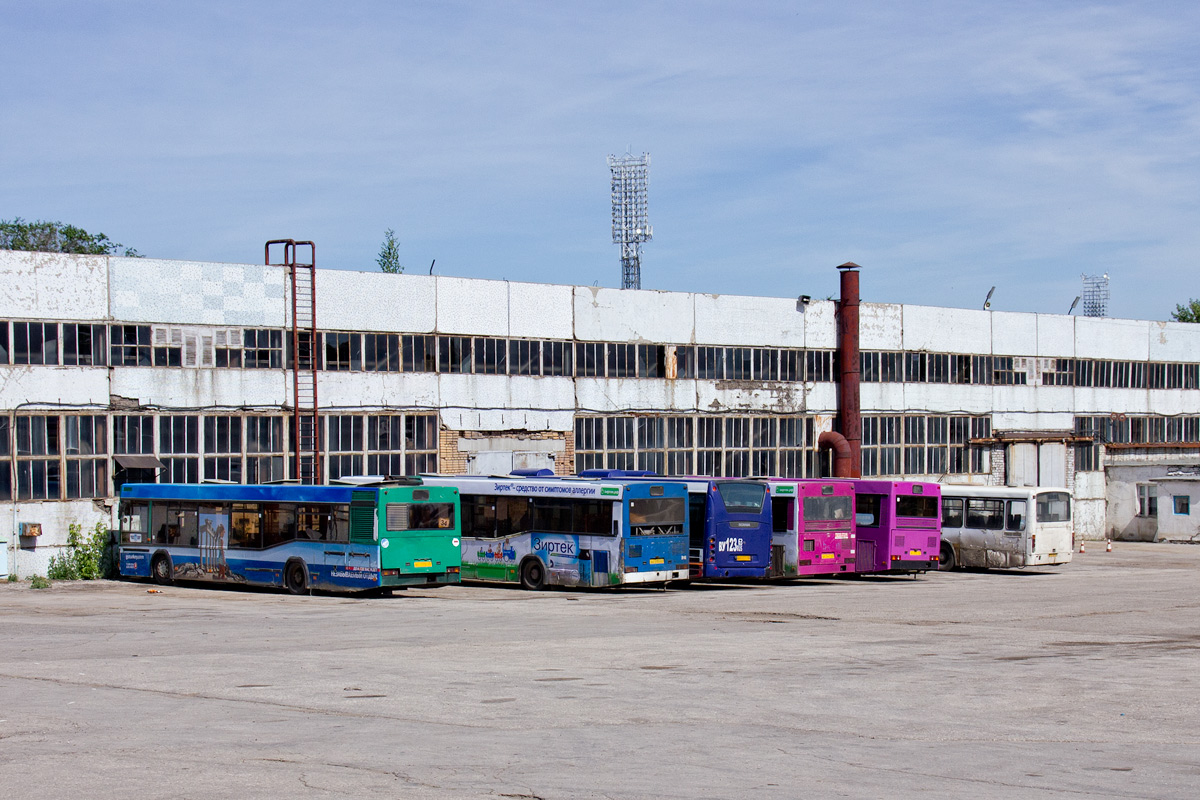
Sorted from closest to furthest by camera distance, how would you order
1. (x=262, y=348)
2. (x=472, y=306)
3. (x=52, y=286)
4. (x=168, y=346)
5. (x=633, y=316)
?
1. (x=52, y=286)
2. (x=168, y=346)
3. (x=262, y=348)
4. (x=472, y=306)
5. (x=633, y=316)

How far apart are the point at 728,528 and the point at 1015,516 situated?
11.5m

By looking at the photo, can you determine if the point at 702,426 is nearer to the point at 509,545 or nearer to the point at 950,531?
the point at 950,531

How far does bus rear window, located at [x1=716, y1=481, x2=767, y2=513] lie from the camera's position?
113 ft

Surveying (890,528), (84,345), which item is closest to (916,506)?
(890,528)

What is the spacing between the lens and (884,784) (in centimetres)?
1075

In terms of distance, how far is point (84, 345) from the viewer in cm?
3634

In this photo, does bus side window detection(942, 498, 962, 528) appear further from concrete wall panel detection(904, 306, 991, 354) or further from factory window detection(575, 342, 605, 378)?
concrete wall panel detection(904, 306, 991, 354)

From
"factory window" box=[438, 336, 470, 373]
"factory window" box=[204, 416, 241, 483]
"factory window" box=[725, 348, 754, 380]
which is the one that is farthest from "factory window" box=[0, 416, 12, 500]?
"factory window" box=[725, 348, 754, 380]

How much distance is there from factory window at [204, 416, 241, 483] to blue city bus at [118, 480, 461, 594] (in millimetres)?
3567

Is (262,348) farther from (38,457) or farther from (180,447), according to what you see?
(38,457)

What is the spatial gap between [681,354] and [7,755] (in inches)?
1549

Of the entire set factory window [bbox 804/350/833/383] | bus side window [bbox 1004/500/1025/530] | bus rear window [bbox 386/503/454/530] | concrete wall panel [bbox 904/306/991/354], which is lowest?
bus side window [bbox 1004/500/1025/530]

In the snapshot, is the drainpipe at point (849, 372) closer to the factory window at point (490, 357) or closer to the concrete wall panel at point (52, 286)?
the factory window at point (490, 357)

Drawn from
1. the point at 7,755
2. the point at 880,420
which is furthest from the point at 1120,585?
the point at 7,755
